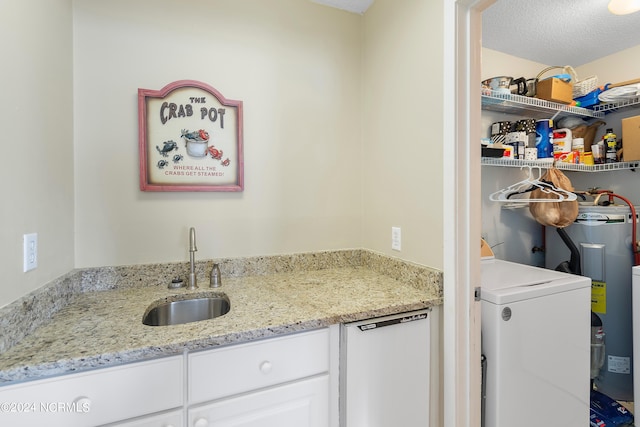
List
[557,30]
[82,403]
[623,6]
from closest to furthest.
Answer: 1. [82,403]
2. [623,6]
3. [557,30]

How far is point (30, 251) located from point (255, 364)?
31.1 inches

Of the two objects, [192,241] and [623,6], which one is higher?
[623,6]

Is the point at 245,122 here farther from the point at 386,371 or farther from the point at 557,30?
the point at 557,30

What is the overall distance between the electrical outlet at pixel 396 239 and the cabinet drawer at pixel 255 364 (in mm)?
613

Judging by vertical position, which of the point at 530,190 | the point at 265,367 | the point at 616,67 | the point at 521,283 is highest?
the point at 616,67

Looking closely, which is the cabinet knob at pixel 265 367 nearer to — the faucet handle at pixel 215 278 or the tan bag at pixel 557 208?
the faucet handle at pixel 215 278

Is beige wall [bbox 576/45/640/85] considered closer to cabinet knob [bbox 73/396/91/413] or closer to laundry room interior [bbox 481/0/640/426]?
laundry room interior [bbox 481/0/640/426]

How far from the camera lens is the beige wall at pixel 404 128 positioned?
1.23 metres

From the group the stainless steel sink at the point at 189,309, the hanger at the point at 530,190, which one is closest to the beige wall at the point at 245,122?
the stainless steel sink at the point at 189,309

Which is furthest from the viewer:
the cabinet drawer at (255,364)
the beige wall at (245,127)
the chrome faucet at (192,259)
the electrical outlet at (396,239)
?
the electrical outlet at (396,239)

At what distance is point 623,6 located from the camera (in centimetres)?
163

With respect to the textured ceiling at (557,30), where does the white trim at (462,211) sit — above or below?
below

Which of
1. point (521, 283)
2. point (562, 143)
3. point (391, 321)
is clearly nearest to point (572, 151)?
point (562, 143)

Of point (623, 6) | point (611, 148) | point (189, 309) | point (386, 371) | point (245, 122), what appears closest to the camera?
point (386, 371)
